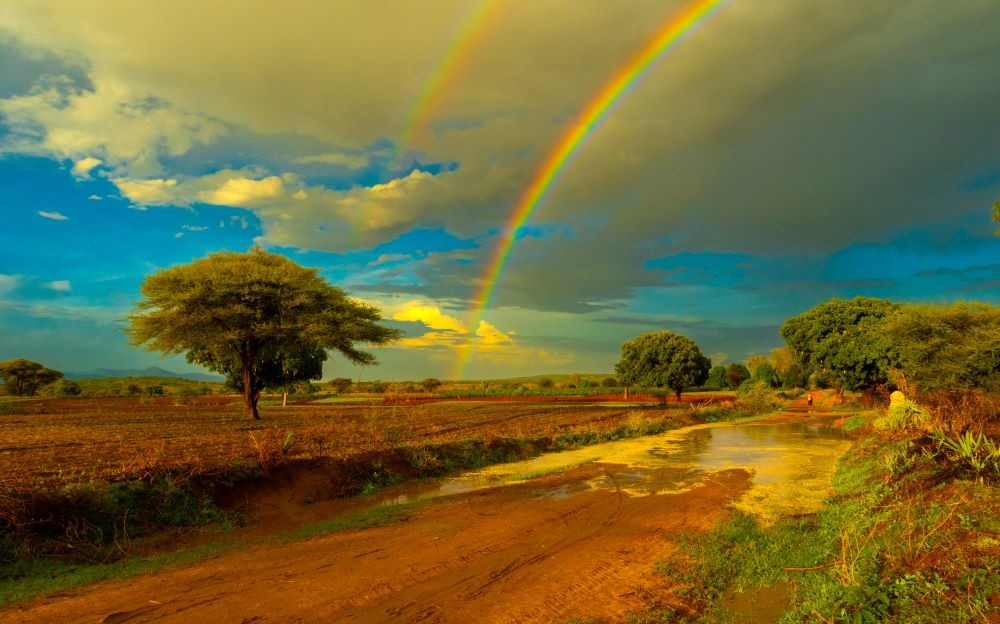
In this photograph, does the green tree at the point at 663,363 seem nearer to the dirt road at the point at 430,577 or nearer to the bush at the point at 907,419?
the bush at the point at 907,419

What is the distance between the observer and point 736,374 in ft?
334

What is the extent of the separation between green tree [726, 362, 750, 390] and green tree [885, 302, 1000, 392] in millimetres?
66953

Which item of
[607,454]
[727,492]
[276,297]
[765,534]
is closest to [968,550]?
[765,534]

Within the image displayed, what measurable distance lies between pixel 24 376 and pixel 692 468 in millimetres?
77324

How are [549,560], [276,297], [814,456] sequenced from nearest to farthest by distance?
[549,560]
[814,456]
[276,297]

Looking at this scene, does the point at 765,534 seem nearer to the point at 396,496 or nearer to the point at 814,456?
the point at 396,496

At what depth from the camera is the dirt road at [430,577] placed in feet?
22.1

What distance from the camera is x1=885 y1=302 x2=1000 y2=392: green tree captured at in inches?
1144

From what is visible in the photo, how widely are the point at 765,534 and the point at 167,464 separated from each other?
43.1 ft

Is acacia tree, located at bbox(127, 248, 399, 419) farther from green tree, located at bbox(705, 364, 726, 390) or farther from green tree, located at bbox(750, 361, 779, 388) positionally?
green tree, located at bbox(705, 364, 726, 390)

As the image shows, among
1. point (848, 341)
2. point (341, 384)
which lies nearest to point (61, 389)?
point (341, 384)

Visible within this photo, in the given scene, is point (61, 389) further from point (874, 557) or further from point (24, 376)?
point (874, 557)

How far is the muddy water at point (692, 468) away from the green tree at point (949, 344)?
23.9 ft

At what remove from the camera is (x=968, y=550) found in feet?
20.5
